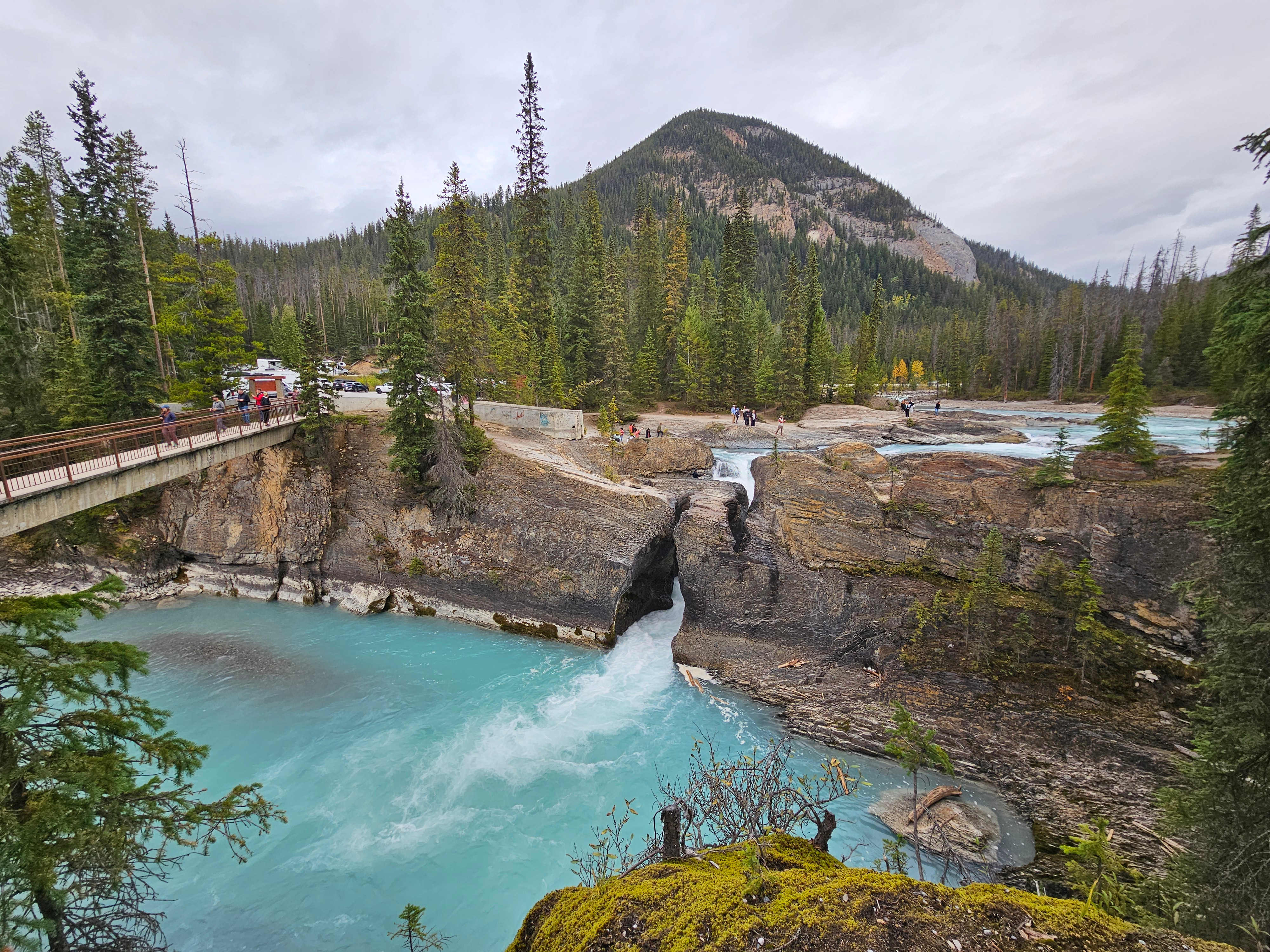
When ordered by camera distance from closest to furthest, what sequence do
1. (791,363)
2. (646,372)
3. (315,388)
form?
(315,388), (791,363), (646,372)

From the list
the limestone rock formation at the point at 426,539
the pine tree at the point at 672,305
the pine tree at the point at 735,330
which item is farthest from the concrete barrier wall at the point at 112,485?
the pine tree at the point at 735,330

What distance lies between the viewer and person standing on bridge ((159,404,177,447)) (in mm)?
18281

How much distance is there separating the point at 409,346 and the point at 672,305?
1327 inches

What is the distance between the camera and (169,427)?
1831cm

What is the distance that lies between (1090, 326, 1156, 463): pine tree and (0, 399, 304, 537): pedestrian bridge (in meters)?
33.3

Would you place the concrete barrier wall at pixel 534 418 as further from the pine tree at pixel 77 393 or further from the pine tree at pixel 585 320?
the pine tree at pixel 77 393

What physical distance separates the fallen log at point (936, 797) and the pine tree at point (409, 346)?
20.7 metres

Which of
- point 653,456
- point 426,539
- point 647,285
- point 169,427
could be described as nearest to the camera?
point 169,427

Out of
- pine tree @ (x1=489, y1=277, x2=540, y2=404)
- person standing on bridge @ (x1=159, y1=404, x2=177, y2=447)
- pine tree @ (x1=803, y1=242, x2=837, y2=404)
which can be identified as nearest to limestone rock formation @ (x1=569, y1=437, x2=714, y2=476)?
pine tree @ (x1=489, y1=277, x2=540, y2=404)

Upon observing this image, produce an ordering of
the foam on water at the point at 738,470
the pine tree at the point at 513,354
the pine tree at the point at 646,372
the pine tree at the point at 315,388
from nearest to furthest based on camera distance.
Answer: the pine tree at the point at 315,388 → the foam on water at the point at 738,470 → the pine tree at the point at 513,354 → the pine tree at the point at 646,372

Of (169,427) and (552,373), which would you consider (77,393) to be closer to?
(169,427)

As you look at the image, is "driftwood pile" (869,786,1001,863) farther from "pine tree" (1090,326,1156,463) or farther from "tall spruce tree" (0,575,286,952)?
"pine tree" (1090,326,1156,463)

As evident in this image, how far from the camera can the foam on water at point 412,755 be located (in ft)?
35.1

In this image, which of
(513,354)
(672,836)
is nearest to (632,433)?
(513,354)
